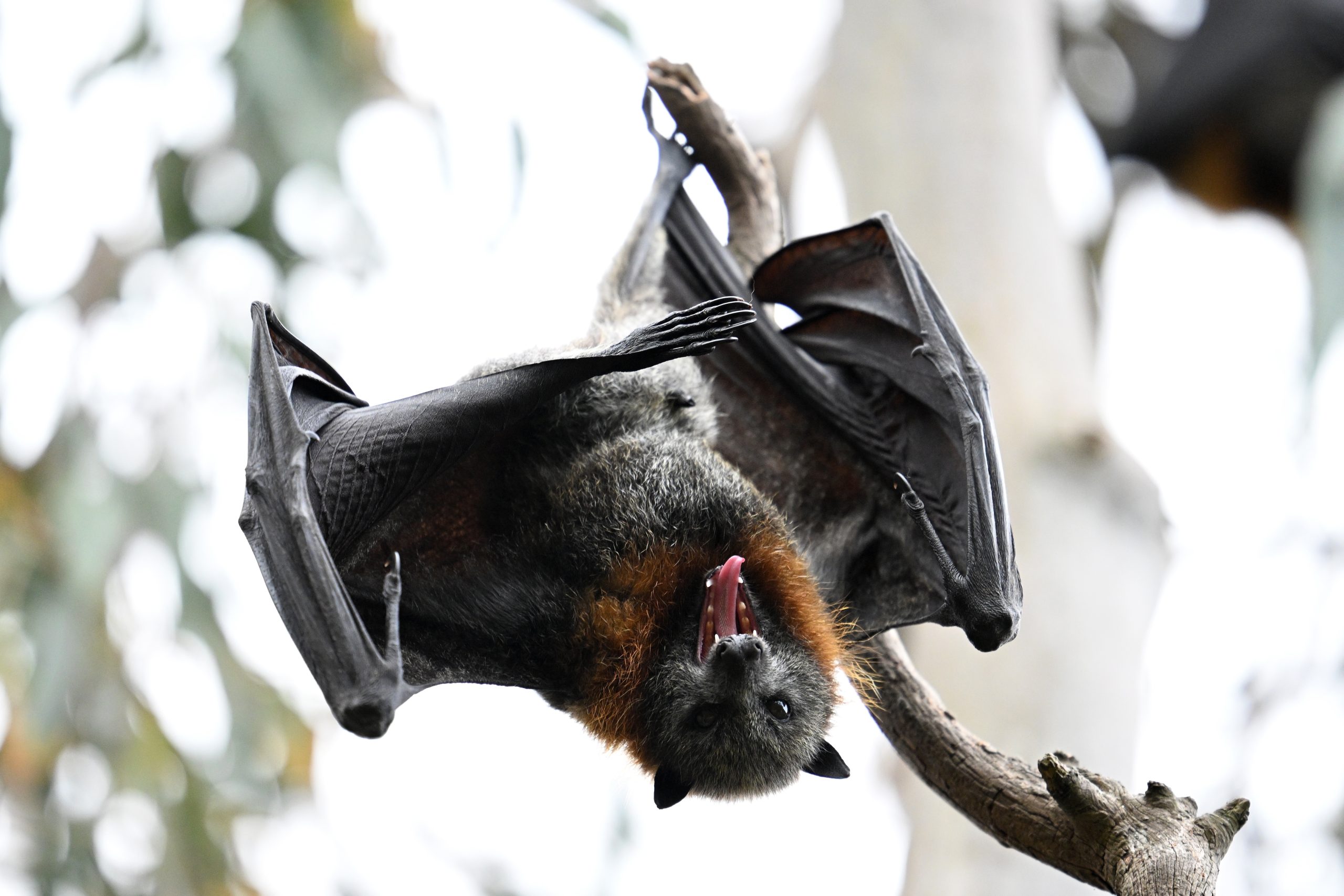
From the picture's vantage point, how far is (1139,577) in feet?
12.8

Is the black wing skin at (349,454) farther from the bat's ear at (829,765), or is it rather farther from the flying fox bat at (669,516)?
the bat's ear at (829,765)

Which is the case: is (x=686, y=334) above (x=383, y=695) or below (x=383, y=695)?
above

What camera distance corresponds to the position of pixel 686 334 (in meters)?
2.45

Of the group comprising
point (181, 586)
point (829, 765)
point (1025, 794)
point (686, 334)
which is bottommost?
point (181, 586)

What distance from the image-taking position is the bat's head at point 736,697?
105 inches

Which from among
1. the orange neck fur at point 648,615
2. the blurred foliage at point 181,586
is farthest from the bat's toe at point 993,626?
the blurred foliage at point 181,586

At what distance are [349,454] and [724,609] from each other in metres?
0.87

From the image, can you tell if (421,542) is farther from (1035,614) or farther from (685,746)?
(1035,614)

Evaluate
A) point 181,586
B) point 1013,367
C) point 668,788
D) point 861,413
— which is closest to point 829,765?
point 668,788

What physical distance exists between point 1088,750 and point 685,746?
147 cm

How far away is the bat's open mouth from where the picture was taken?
2.66m

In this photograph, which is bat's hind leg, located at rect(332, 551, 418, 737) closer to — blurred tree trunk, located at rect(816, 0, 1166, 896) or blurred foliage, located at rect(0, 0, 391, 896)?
blurred tree trunk, located at rect(816, 0, 1166, 896)

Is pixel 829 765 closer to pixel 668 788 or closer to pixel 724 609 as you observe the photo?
pixel 668 788

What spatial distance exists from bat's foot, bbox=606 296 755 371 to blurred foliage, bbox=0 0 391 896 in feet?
12.8
